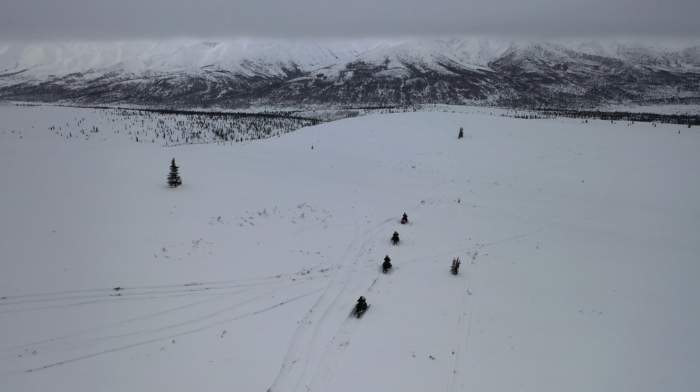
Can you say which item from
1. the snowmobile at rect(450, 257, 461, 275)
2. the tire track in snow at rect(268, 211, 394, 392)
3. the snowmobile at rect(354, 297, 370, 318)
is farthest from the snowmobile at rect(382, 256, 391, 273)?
the snowmobile at rect(354, 297, 370, 318)

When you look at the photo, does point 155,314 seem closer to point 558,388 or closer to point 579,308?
point 558,388

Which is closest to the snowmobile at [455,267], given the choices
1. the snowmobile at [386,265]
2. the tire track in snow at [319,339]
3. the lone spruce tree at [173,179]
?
the snowmobile at [386,265]

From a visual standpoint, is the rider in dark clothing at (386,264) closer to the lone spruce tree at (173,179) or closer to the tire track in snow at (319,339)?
the tire track in snow at (319,339)

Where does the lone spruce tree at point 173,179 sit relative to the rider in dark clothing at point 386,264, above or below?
above

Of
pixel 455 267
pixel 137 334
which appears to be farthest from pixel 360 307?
pixel 137 334

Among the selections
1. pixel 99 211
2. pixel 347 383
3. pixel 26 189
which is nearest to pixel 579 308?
pixel 347 383

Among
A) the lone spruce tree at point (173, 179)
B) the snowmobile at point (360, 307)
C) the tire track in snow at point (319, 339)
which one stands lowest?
the tire track in snow at point (319, 339)

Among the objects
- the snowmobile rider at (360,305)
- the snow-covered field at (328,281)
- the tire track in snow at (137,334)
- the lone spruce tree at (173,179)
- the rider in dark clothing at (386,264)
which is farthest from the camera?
the lone spruce tree at (173,179)

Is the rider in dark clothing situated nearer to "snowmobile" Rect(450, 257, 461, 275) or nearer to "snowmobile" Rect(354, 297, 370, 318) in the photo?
"snowmobile" Rect(450, 257, 461, 275)
